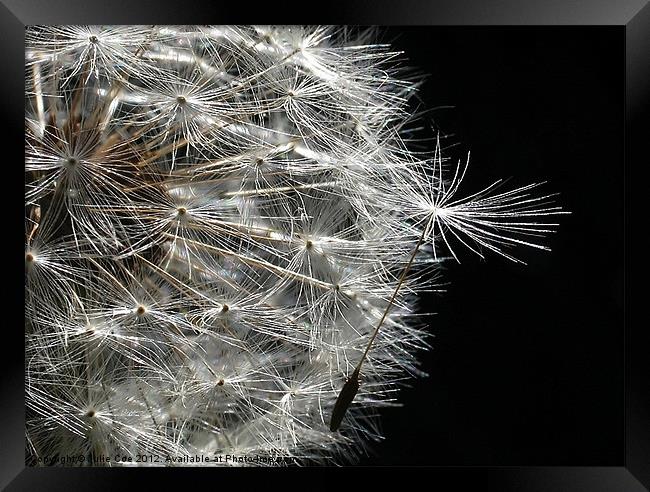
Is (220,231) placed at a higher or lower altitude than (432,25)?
lower

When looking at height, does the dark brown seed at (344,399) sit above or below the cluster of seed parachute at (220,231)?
below

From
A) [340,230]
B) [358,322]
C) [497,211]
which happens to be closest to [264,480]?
[358,322]

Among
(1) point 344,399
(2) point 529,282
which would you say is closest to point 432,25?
(2) point 529,282

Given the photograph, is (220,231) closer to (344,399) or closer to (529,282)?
(344,399)

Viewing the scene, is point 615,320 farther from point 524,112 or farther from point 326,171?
point 326,171

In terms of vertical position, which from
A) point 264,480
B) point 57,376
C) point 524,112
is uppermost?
point 524,112
